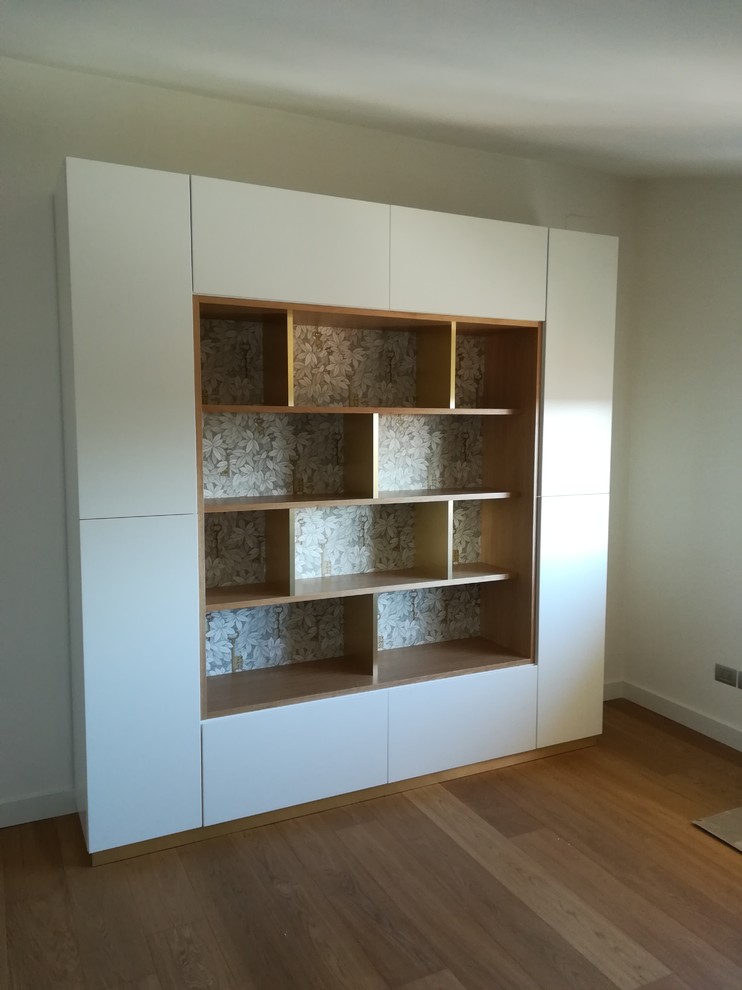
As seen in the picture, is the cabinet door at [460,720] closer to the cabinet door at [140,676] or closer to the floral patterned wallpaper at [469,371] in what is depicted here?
the cabinet door at [140,676]

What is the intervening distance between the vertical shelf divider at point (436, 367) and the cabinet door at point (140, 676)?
118cm

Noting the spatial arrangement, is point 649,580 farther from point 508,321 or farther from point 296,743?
point 296,743

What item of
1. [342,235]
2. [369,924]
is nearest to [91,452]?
[342,235]

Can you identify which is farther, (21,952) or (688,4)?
(21,952)

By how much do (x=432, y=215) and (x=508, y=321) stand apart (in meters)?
0.53

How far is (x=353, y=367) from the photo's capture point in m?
3.30

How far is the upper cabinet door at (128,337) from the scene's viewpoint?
2.41 metres

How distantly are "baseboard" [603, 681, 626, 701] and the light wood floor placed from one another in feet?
3.29

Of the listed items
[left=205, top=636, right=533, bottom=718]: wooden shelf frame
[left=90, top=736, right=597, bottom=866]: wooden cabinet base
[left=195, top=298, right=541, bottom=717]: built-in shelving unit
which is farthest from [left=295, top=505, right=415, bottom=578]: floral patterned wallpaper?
[left=90, top=736, right=597, bottom=866]: wooden cabinet base

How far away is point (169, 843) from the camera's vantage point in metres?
2.71

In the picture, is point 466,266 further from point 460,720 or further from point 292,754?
point 292,754

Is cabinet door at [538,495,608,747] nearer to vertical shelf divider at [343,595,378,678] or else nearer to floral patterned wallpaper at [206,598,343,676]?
vertical shelf divider at [343,595,378,678]

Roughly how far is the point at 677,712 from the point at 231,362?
109 inches

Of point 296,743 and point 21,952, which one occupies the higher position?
point 296,743
